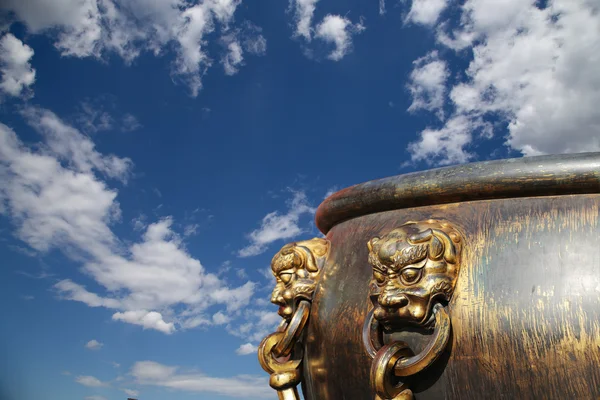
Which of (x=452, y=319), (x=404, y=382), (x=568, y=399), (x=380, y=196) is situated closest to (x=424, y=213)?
(x=380, y=196)

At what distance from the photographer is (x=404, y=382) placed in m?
2.23

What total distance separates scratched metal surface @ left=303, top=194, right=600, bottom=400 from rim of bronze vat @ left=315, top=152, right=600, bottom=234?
0.04 m

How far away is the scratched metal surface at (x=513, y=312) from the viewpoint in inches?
80.3

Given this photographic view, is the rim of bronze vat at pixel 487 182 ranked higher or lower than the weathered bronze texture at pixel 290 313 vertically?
higher

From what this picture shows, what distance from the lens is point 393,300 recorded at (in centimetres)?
223

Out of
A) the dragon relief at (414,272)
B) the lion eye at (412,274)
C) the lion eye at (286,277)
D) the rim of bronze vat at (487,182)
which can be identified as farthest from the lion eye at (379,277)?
the lion eye at (286,277)

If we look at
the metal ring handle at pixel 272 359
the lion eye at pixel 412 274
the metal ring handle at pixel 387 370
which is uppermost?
the lion eye at pixel 412 274

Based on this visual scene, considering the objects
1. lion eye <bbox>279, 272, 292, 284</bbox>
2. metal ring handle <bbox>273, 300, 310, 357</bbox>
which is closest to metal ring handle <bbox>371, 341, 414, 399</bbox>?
metal ring handle <bbox>273, 300, 310, 357</bbox>

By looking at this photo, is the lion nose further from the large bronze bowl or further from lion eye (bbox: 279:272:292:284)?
lion eye (bbox: 279:272:292:284)

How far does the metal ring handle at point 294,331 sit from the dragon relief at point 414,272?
1.43 ft

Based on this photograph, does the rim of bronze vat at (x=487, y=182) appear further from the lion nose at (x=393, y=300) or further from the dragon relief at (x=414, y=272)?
the lion nose at (x=393, y=300)

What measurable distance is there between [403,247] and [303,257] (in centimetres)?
66

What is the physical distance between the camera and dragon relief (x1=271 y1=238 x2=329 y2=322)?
108 inches

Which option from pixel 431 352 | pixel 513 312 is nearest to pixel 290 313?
pixel 431 352
